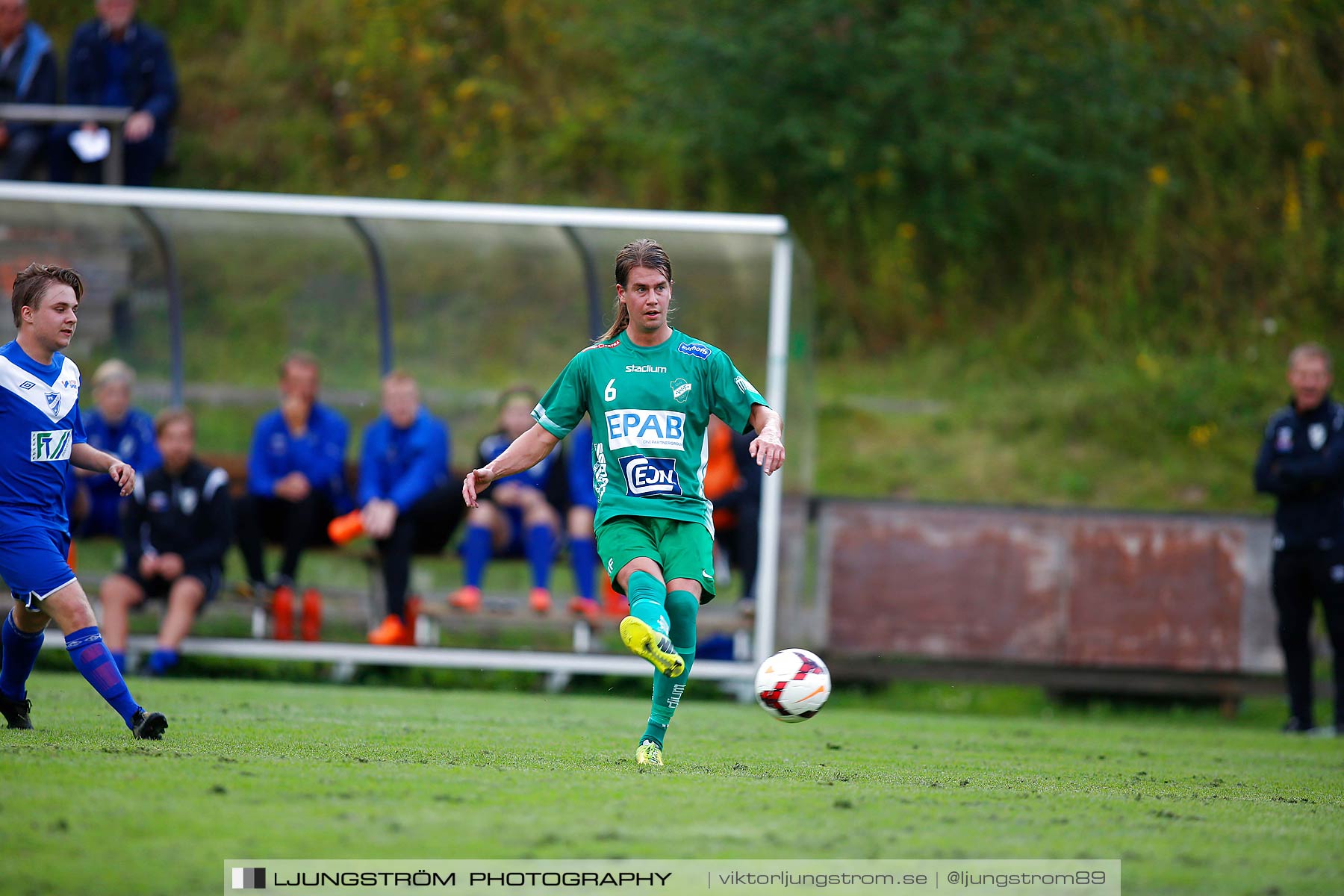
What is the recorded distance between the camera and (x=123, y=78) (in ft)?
44.5

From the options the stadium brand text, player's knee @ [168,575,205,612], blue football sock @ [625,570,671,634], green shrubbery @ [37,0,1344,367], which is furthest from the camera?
green shrubbery @ [37,0,1344,367]

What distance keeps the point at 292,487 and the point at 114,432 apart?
1.32 m

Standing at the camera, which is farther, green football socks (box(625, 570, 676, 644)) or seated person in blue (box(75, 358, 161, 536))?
seated person in blue (box(75, 358, 161, 536))

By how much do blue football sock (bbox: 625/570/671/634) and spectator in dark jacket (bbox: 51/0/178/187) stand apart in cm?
993

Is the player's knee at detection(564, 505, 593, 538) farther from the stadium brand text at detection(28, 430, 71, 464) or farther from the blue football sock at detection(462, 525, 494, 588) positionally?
the stadium brand text at detection(28, 430, 71, 464)

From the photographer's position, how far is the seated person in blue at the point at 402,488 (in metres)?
10.0

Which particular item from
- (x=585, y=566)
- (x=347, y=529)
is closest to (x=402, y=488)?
(x=347, y=529)

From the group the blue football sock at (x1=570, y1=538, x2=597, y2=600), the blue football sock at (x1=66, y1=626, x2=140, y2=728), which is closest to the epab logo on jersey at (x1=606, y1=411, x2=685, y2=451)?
the blue football sock at (x1=66, y1=626, x2=140, y2=728)

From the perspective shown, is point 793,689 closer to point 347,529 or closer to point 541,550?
point 541,550

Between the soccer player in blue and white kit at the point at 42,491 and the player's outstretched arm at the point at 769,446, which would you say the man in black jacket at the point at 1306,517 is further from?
the soccer player in blue and white kit at the point at 42,491

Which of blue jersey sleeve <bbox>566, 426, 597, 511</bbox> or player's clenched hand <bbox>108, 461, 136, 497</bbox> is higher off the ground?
blue jersey sleeve <bbox>566, 426, 597, 511</bbox>

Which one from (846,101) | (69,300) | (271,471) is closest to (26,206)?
(271,471)

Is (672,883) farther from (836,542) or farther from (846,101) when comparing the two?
(846,101)

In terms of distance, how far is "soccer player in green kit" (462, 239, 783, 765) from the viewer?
17.5ft
